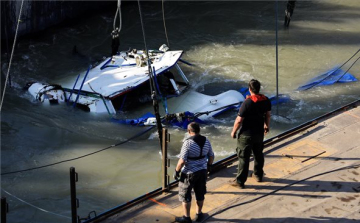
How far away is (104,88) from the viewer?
15.3 meters

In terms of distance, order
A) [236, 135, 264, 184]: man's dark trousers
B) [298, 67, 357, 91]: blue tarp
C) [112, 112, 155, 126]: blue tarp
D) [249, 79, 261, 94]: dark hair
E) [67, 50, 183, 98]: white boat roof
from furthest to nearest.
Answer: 1. [298, 67, 357, 91]: blue tarp
2. [67, 50, 183, 98]: white boat roof
3. [112, 112, 155, 126]: blue tarp
4. [236, 135, 264, 184]: man's dark trousers
5. [249, 79, 261, 94]: dark hair

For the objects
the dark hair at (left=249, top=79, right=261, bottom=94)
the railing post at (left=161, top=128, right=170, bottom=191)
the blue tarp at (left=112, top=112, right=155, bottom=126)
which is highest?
the dark hair at (left=249, top=79, right=261, bottom=94)

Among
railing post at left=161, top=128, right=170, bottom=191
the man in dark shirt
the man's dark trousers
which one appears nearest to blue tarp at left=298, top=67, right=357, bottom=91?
the man's dark trousers

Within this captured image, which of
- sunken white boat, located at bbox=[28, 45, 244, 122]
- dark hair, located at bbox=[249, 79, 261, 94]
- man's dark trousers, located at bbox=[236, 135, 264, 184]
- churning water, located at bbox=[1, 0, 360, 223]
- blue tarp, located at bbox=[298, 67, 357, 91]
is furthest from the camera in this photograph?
blue tarp, located at bbox=[298, 67, 357, 91]

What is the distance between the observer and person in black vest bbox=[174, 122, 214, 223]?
7.62 metres

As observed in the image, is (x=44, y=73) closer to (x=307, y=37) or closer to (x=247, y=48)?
(x=247, y=48)

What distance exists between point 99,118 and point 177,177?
24.5 ft

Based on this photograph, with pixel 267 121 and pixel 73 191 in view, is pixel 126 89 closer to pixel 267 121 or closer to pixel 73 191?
pixel 267 121

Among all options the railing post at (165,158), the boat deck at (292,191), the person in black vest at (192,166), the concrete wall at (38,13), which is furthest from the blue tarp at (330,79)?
the person in black vest at (192,166)

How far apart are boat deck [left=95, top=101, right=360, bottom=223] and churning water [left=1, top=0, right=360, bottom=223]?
3.05 m

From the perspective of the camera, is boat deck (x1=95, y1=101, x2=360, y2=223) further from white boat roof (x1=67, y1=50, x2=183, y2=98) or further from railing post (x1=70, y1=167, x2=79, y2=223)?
white boat roof (x1=67, y1=50, x2=183, y2=98)

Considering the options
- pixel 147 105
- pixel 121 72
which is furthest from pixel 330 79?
pixel 121 72

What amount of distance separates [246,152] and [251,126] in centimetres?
38

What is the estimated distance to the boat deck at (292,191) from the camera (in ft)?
27.1
